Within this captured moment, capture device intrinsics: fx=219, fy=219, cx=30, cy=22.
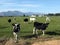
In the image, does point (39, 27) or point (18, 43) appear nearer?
point (18, 43)

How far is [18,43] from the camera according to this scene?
728 inches

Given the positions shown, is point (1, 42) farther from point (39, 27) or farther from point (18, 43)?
point (39, 27)

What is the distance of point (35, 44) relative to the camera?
1856 cm

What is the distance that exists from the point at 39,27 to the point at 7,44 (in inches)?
301

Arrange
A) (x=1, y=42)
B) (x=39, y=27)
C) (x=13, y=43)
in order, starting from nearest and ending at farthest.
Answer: (x=13, y=43) → (x=1, y=42) → (x=39, y=27)

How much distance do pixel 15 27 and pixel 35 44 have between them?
10.4 ft

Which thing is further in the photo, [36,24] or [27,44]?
[36,24]

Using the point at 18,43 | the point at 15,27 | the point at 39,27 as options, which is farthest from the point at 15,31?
the point at 39,27

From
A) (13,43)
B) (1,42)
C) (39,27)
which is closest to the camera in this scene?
(13,43)

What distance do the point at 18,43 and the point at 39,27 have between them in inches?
283

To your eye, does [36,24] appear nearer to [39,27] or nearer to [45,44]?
[39,27]

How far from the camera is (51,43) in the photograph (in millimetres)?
18938

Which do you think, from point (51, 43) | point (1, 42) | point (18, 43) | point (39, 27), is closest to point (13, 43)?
point (18, 43)

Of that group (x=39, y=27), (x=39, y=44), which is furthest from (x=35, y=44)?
(x=39, y=27)
